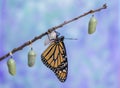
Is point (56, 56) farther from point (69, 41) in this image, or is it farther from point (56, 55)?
point (69, 41)

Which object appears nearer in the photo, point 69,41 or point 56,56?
point 56,56

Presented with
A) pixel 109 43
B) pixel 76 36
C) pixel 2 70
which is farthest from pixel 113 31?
pixel 2 70

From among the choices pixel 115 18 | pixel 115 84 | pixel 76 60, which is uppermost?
pixel 115 18

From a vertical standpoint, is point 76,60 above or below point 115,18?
below

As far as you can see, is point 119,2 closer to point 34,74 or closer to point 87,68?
point 87,68

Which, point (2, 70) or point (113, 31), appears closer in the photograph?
point (2, 70)

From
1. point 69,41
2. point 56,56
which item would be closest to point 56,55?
point 56,56

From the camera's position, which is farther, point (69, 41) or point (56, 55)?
point (69, 41)

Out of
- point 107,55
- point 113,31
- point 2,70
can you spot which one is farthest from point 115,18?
point 2,70
